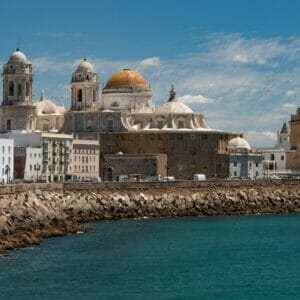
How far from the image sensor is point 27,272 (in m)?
43.7

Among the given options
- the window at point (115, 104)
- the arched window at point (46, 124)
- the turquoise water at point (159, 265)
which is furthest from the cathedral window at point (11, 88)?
the turquoise water at point (159, 265)

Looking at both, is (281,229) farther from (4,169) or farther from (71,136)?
(71,136)

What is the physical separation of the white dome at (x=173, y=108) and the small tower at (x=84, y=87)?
7.53 metres

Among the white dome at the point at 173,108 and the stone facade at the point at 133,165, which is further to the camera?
the white dome at the point at 173,108

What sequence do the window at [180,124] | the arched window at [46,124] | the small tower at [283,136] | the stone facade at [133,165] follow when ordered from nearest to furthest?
the stone facade at [133,165] → the window at [180,124] → the arched window at [46,124] → the small tower at [283,136]

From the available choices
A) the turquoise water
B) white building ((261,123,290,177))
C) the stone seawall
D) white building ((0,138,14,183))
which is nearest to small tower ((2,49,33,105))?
white building ((0,138,14,183))

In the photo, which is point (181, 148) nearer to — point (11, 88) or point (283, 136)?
point (11, 88)

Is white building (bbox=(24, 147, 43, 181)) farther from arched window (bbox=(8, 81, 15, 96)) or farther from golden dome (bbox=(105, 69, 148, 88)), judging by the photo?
golden dome (bbox=(105, 69, 148, 88))

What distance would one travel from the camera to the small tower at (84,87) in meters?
110

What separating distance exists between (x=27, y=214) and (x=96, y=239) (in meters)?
5.43

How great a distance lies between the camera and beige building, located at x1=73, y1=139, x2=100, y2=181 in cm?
9906

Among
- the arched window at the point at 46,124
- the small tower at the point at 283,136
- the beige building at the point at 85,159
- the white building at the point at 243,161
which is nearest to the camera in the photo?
the beige building at the point at 85,159

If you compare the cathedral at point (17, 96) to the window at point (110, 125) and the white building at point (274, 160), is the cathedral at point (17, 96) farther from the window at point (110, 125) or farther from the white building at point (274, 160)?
the white building at point (274, 160)

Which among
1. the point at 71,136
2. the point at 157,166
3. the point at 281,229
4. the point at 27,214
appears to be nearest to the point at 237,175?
the point at 157,166
